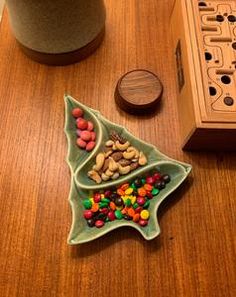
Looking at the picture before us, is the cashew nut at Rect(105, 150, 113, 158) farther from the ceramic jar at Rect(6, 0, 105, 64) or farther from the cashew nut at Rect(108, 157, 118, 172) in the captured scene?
the ceramic jar at Rect(6, 0, 105, 64)

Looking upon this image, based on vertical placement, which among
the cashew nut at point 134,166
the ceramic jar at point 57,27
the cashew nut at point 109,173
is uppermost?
the ceramic jar at point 57,27

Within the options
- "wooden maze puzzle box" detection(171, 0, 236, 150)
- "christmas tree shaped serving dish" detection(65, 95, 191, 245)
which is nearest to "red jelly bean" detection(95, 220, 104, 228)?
"christmas tree shaped serving dish" detection(65, 95, 191, 245)

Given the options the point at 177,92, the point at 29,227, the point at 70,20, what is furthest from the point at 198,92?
the point at 29,227

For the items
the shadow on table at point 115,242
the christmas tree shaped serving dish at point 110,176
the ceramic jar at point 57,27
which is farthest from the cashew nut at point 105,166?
the ceramic jar at point 57,27

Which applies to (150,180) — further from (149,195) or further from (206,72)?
(206,72)

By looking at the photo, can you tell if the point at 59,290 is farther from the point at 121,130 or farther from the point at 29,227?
the point at 121,130

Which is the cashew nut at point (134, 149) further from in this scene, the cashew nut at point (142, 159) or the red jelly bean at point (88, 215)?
the red jelly bean at point (88, 215)
